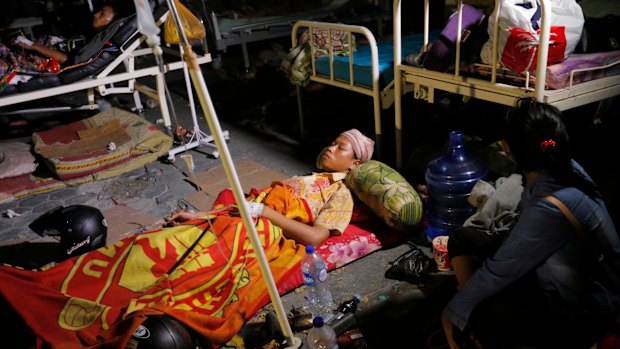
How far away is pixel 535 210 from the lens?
1672mm

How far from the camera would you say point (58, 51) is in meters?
5.84

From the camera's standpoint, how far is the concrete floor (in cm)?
254

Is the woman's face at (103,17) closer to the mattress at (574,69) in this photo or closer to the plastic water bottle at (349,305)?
the mattress at (574,69)

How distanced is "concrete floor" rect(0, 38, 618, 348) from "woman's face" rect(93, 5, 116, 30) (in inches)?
49.1

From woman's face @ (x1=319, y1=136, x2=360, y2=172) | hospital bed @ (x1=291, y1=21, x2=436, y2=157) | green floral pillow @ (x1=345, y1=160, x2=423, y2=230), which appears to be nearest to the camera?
green floral pillow @ (x1=345, y1=160, x2=423, y2=230)

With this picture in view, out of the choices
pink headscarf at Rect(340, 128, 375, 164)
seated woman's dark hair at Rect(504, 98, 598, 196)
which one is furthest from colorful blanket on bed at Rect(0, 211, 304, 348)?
seated woman's dark hair at Rect(504, 98, 598, 196)

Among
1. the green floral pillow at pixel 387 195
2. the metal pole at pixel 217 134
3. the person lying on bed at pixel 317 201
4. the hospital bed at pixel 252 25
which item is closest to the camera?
the metal pole at pixel 217 134

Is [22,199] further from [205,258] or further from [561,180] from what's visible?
[561,180]

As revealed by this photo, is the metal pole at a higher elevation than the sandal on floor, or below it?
higher

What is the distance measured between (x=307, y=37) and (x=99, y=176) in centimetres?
241

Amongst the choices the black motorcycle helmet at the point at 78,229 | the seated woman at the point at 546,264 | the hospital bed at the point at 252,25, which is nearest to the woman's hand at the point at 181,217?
the black motorcycle helmet at the point at 78,229

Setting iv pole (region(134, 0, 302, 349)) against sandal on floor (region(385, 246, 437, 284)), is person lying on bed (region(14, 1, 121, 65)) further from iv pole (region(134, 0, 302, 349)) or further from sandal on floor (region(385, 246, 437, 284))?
sandal on floor (region(385, 246, 437, 284))

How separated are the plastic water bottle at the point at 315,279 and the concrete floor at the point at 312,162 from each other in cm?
6

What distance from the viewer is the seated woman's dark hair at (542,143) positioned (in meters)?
1.70
